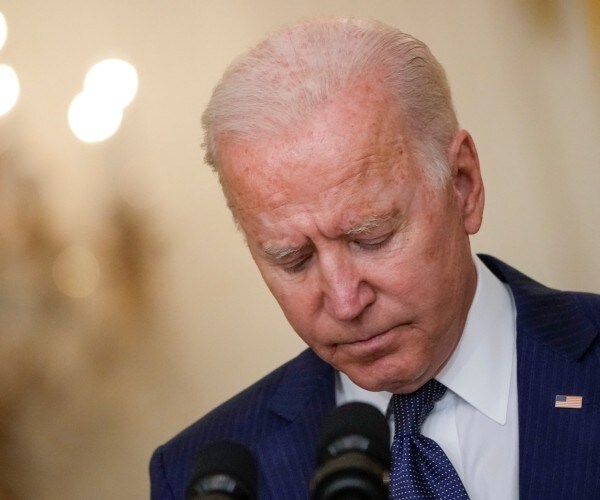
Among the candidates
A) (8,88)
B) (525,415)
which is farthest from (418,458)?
(8,88)

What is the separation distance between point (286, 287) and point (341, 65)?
1.34 ft

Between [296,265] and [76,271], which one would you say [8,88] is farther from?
[296,265]

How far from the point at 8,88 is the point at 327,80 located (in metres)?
2.23

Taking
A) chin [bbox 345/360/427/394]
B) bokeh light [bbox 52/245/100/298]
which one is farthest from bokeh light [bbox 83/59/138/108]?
chin [bbox 345/360/427/394]

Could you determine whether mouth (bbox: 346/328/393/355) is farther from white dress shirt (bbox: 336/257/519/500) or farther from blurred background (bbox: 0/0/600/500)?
blurred background (bbox: 0/0/600/500)

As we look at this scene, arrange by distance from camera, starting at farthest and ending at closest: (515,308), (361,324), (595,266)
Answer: (595,266), (515,308), (361,324)

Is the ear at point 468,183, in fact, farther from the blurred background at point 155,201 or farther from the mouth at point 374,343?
the blurred background at point 155,201

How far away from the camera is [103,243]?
393 centimetres

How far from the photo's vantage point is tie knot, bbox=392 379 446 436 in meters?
2.10

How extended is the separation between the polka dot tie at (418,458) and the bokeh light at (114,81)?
209 centimetres

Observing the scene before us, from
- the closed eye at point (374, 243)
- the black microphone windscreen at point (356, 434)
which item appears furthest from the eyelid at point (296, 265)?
the black microphone windscreen at point (356, 434)

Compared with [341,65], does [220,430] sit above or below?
below

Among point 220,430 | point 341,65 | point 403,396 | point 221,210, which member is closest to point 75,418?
point 221,210

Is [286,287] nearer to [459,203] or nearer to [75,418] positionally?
[459,203]
